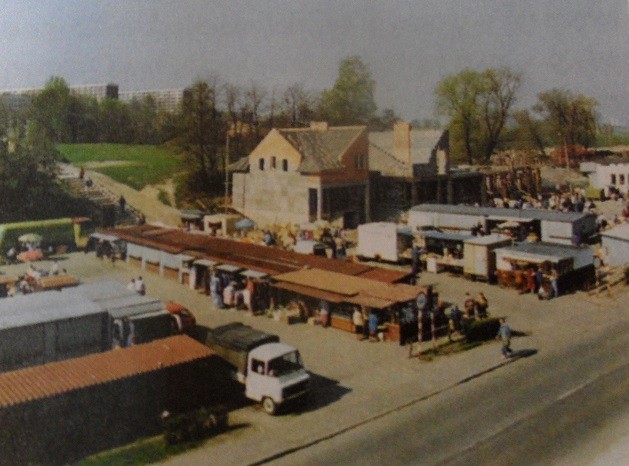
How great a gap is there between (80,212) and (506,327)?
1229 inches

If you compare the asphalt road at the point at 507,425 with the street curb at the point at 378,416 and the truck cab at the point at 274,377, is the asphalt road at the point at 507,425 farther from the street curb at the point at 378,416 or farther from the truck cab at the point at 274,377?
the truck cab at the point at 274,377

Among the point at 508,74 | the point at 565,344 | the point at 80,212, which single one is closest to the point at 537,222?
the point at 565,344

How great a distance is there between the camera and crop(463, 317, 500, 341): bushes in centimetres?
2347

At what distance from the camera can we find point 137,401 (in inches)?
631

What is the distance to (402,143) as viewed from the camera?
51625mm

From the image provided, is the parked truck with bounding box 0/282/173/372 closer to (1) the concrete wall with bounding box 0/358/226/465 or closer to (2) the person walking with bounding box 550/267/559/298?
(1) the concrete wall with bounding box 0/358/226/465

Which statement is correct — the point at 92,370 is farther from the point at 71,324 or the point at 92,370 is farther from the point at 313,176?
the point at 313,176

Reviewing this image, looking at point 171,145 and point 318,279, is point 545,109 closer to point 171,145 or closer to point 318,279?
point 171,145

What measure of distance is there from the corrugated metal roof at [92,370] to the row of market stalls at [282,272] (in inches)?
322

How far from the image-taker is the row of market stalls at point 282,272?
2464 cm

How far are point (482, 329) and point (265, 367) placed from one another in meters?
9.53

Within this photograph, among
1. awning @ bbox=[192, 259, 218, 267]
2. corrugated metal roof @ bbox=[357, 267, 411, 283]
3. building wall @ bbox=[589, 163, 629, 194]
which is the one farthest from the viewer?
building wall @ bbox=[589, 163, 629, 194]

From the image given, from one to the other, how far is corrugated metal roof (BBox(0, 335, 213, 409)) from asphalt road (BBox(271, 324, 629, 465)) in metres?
4.31

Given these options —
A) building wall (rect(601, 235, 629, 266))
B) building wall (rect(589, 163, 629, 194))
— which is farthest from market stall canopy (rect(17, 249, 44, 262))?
building wall (rect(589, 163, 629, 194))
